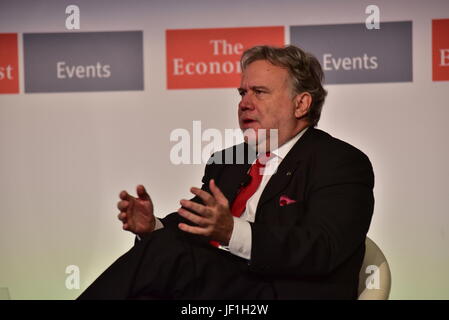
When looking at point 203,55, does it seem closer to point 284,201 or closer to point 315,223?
point 284,201

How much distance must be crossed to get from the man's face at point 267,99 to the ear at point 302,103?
0.03 metres

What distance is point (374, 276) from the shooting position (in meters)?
2.07

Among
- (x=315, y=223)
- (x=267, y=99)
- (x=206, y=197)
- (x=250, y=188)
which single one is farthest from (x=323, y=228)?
(x=267, y=99)

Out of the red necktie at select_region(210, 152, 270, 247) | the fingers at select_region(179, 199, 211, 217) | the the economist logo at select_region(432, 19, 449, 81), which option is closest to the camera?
the fingers at select_region(179, 199, 211, 217)

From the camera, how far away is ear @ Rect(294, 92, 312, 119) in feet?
8.03

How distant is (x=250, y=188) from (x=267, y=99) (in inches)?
14.0

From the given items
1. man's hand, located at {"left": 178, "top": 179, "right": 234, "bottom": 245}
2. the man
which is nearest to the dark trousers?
the man

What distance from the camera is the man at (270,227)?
1.90 meters

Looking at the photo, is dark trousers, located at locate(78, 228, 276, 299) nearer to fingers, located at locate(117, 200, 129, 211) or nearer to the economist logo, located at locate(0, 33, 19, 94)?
fingers, located at locate(117, 200, 129, 211)

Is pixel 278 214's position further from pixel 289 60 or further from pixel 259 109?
pixel 289 60

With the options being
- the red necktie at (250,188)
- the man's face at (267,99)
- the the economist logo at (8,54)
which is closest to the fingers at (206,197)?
the red necktie at (250,188)

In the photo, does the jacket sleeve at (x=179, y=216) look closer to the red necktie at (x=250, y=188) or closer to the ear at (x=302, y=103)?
the red necktie at (x=250, y=188)

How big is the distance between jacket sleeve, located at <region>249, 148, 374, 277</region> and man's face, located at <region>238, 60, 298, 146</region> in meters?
0.33
